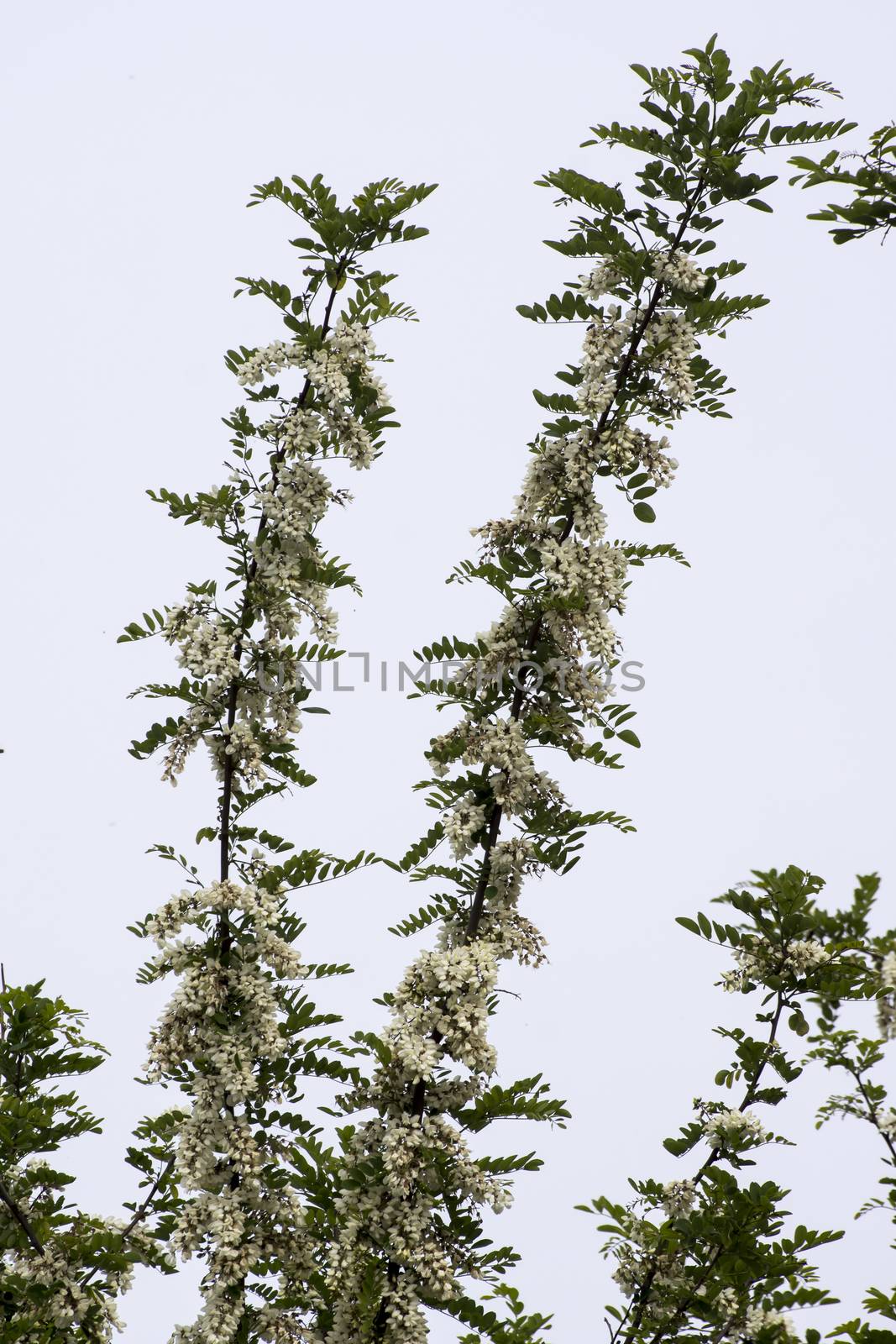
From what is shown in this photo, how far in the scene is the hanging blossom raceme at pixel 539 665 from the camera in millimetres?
5480

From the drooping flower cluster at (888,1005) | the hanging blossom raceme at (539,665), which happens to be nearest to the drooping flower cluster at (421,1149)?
the hanging blossom raceme at (539,665)

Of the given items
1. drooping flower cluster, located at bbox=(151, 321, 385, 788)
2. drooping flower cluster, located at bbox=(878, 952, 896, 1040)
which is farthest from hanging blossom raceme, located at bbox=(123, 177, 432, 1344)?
drooping flower cluster, located at bbox=(878, 952, 896, 1040)

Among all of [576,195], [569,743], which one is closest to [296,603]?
[569,743]

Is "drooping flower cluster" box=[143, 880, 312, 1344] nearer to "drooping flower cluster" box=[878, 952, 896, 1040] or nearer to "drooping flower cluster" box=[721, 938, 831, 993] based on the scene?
"drooping flower cluster" box=[721, 938, 831, 993]

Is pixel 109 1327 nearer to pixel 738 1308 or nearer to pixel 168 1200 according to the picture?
pixel 168 1200

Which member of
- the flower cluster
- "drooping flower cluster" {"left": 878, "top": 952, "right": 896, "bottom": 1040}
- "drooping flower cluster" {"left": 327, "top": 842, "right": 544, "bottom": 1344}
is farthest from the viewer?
the flower cluster

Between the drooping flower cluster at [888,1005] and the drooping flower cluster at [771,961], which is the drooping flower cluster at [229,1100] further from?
the drooping flower cluster at [888,1005]

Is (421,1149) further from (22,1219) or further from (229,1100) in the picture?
(22,1219)

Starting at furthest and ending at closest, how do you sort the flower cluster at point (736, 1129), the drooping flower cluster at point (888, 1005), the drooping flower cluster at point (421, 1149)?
the flower cluster at point (736, 1129)
the drooping flower cluster at point (421, 1149)
the drooping flower cluster at point (888, 1005)

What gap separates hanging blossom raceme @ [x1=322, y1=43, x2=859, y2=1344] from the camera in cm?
548

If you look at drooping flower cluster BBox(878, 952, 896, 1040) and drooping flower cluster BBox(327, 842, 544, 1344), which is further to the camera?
drooping flower cluster BBox(327, 842, 544, 1344)

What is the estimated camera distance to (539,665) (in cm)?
602

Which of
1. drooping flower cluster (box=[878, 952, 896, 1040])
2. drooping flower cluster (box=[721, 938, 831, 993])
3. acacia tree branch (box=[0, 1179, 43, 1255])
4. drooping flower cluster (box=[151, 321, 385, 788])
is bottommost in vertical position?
acacia tree branch (box=[0, 1179, 43, 1255])

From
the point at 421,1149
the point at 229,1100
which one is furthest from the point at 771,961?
the point at 229,1100
